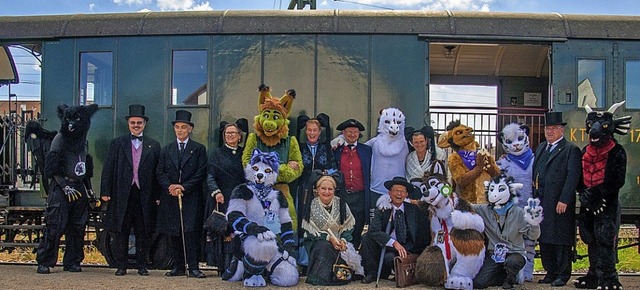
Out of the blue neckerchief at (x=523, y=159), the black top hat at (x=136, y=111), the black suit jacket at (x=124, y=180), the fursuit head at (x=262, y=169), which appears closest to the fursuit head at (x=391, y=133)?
the blue neckerchief at (x=523, y=159)

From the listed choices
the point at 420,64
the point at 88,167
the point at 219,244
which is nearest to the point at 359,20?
the point at 420,64

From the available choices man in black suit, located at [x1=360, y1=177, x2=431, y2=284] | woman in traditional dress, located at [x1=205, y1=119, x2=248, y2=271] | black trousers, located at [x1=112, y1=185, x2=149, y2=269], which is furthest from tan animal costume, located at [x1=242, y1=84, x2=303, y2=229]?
black trousers, located at [x1=112, y1=185, x2=149, y2=269]

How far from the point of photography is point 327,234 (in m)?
7.29

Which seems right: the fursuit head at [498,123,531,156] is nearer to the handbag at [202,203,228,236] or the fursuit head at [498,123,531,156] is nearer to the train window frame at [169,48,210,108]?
the handbag at [202,203,228,236]

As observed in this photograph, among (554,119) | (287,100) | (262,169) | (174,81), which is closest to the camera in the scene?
(262,169)

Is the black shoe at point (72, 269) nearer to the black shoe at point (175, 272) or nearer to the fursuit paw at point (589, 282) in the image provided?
the black shoe at point (175, 272)

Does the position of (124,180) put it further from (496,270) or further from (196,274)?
(496,270)

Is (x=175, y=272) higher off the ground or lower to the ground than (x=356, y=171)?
lower

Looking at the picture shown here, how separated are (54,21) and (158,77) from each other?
1707 millimetres

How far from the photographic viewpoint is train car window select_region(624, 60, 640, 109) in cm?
859

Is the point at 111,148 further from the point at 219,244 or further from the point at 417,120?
the point at 417,120

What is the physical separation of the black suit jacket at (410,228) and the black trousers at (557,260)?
1.34 m

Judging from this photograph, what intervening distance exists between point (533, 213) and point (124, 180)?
4618 millimetres

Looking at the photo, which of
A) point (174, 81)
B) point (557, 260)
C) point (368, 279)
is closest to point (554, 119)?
point (557, 260)
